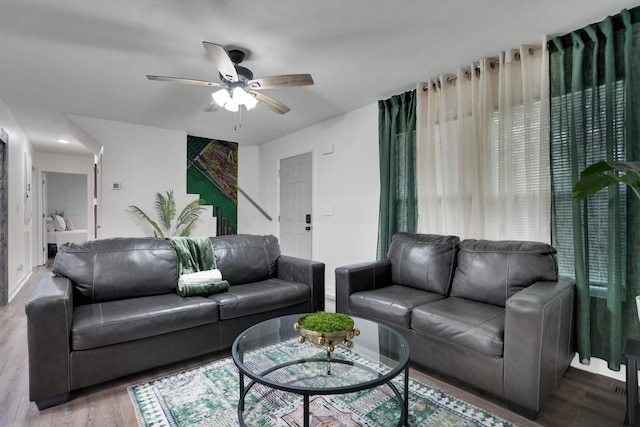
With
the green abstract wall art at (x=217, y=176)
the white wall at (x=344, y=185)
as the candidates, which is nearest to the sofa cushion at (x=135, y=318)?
the white wall at (x=344, y=185)

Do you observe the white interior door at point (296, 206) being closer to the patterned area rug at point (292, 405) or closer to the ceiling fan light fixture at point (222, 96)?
the ceiling fan light fixture at point (222, 96)

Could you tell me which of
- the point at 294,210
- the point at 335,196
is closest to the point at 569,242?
the point at 335,196

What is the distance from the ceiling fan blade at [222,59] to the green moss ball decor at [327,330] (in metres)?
1.67

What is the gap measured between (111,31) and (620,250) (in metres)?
3.68

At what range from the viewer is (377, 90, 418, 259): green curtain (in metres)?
3.34

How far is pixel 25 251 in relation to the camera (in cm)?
521

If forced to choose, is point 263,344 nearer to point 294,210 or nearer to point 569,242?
point 569,242

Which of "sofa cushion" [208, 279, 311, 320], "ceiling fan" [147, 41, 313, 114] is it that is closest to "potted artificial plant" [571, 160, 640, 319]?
"ceiling fan" [147, 41, 313, 114]

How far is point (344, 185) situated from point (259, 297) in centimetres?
209

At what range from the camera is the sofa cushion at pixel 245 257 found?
2.90m

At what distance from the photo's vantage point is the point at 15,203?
424 centimetres

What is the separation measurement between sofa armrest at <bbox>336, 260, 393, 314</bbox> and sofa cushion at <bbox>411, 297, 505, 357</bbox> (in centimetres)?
60

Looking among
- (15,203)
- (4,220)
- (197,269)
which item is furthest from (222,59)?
(15,203)

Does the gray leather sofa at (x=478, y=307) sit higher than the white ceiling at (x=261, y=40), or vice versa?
the white ceiling at (x=261, y=40)
